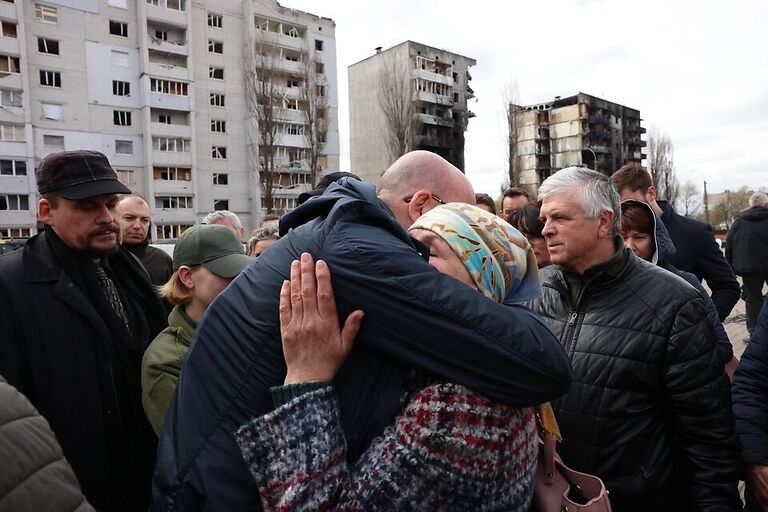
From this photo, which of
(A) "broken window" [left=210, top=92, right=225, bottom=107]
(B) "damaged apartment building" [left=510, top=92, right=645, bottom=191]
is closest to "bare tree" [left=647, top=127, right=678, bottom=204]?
(B) "damaged apartment building" [left=510, top=92, right=645, bottom=191]

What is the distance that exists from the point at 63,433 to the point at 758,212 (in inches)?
343

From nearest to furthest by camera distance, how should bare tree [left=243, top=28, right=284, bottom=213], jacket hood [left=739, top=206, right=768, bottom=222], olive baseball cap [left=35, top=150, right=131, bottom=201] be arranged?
olive baseball cap [left=35, top=150, right=131, bottom=201] < jacket hood [left=739, top=206, right=768, bottom=222] < bare tree [left=243, top=28, right=284, bottom=213]

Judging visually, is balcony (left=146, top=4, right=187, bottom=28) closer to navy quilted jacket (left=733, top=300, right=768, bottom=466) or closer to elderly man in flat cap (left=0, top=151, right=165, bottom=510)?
elderly man in flat cap (left=0, top=151, right=165, bottom=510)

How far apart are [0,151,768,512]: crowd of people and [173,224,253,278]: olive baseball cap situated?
0.01 meters

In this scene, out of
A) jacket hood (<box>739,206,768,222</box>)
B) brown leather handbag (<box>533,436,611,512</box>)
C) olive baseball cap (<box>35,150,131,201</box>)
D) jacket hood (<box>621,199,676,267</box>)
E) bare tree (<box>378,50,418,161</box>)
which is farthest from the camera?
bare tree (<box>378,50,418,161</box>)

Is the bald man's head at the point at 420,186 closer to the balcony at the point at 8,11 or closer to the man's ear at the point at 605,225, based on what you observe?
the man's ear at the point at 605,225

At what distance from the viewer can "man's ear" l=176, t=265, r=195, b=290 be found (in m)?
2.74

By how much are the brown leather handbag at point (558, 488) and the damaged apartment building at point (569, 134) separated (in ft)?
237

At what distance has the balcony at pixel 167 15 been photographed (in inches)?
1443

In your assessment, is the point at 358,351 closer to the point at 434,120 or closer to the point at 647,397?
the point at 647,397

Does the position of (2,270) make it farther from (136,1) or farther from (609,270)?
(136,1)

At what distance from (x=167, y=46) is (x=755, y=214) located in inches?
1548

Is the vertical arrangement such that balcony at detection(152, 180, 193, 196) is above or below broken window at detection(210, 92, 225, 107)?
below

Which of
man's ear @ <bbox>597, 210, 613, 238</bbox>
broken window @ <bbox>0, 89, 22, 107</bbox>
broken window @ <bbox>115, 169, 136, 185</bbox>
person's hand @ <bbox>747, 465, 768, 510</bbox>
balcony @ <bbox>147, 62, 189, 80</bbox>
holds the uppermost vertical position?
balcony @ <bbox>147, 62, 189, 80</bbox>
